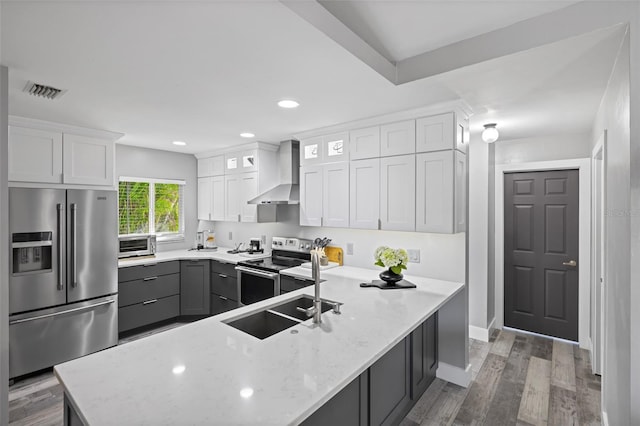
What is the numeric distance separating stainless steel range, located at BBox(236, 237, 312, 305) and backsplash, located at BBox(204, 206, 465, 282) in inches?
7.6

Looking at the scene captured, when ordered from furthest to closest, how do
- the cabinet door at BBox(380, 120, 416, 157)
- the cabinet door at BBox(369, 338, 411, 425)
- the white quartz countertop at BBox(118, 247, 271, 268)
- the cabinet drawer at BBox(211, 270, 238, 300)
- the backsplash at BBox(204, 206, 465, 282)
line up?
the cabinet drawer at BBox(211, 270, 238, 300)
the white quartz countertop at BBox(118, 247, 271, 268)
the backsplash at BBox(204, 206, 465, 282)
the cabinet door at BBox(380, 120, 416, 157)
the cabinet door at BBox(369, 338, 411, 425)

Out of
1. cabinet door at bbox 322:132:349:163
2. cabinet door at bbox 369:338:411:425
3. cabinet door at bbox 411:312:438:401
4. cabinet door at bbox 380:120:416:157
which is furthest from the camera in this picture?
cabinet door at bbox 322:132:349:163

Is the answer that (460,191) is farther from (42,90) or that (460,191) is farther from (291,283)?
(42,90)

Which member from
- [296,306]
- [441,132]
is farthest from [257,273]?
[441,132]

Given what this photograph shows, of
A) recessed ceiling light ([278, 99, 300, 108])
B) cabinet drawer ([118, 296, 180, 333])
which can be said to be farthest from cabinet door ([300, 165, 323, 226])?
cabinet drawer ([118, 296, 180, 333])

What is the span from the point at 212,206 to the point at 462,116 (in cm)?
370

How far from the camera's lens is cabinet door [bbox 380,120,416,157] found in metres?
2.82

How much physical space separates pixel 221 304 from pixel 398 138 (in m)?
3.09

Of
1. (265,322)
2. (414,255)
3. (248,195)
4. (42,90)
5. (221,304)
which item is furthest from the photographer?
(248,195)

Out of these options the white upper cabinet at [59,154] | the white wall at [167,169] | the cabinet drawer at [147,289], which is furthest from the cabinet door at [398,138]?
the white wall at [167,169]

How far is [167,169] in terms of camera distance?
190 inches

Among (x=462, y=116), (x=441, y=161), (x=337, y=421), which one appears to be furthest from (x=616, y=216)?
(x=337, y=421)

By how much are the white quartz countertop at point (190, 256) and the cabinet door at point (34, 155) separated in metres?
1.20

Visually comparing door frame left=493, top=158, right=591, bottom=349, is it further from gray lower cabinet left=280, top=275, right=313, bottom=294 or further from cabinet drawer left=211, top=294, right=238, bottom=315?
cabinet drawer left=211, top=294, right=238, bottom=315
